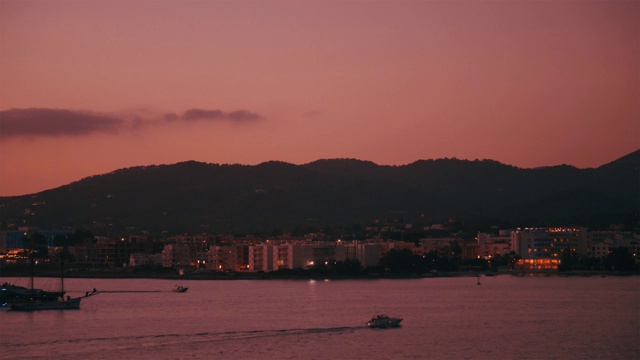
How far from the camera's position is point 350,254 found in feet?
277

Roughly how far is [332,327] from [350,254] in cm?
4817

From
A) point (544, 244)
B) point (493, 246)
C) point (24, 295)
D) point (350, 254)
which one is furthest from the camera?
point (493, 246)

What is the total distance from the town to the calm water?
79.8 ft

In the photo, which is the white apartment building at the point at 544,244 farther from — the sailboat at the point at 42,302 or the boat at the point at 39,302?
the sailboat at the point at 42,302

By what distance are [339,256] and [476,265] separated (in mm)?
17483

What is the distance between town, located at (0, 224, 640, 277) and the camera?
8350 cm

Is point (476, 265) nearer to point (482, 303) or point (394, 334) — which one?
point (482, 303)

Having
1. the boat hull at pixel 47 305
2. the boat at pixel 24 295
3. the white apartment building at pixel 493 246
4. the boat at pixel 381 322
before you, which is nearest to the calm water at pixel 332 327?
the boat at pixel 381 322

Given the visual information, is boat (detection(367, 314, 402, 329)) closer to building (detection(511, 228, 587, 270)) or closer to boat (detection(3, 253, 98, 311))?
boat (detection(3, 253, 98, 311))

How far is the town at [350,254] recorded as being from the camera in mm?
83500

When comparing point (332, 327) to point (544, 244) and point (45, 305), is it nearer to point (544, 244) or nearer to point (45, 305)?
point (45, 305)

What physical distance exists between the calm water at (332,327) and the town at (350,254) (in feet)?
79.8

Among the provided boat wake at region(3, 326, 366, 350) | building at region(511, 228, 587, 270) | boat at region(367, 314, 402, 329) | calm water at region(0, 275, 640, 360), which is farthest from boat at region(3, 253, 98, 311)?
building at region(511, 228, 587, 270)

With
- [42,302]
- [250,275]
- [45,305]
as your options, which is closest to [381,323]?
[45,305]
